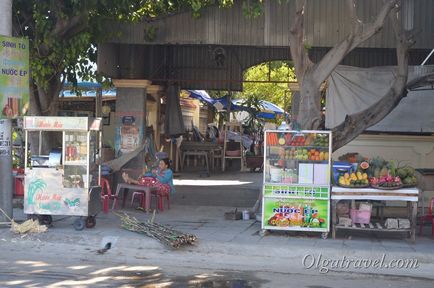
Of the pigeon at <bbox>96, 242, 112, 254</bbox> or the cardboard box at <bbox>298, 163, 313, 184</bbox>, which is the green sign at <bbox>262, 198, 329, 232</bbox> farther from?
the pigeon at <bbox>96, 242, 112, 254</bbox>

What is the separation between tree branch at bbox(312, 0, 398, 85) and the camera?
30.5 ft

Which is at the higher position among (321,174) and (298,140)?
(298,140)

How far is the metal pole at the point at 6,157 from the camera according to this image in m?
9.65

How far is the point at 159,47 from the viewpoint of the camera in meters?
15.6

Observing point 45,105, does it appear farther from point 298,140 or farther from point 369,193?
point 369,193

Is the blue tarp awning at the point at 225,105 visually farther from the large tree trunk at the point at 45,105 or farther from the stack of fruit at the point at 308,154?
the stack of fruit at the point at 308,154

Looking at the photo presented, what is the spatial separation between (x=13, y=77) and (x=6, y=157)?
1334 millimetres

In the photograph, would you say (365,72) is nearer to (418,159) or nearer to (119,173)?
(418,159)

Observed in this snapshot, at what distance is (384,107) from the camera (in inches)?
383

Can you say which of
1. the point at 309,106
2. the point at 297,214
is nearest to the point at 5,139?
the point at 297,214

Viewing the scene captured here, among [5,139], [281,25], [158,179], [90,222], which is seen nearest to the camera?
[90,222]

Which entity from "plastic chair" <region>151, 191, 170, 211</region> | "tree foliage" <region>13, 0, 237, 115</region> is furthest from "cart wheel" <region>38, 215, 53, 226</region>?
"tree foliage" <region>13, 0, 237, 115</region>

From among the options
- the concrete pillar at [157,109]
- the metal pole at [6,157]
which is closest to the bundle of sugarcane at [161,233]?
the metal pole at [6,157]

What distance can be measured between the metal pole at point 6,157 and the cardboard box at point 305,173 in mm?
4803
